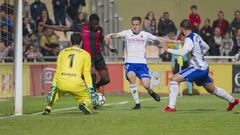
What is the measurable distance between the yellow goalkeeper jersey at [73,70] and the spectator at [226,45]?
14.9 meters

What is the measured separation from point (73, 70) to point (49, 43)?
12.2 m

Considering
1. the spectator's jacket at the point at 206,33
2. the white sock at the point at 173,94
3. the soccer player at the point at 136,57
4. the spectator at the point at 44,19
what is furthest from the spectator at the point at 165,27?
the white sock at the point at 173,94

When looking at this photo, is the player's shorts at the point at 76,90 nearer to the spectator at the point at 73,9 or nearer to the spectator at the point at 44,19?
the spectator at the point at 44,19

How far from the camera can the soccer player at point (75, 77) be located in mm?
15266

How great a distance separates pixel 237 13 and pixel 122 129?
1811 centimetres

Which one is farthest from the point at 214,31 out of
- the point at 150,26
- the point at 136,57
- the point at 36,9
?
the point at 136,57

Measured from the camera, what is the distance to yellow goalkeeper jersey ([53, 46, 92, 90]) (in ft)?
50.1

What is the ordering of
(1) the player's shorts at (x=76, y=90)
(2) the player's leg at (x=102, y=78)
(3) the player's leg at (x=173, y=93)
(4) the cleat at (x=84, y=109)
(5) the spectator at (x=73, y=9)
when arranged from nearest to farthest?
(1) the player's shorts at (x=76, y=90), (4) the cleat at (x=84, y=109), (3) the player's leg at (x=173, y=93), (2) the player's leg at (x=102, y=78), (5) the spectator at (x=73, y=9)

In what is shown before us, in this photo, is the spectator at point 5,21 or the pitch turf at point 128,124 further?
the spectator at point 5,21

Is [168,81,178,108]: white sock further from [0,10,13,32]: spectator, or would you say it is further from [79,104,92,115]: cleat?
[0,10,13,32]: spectator

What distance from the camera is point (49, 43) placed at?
27.4m

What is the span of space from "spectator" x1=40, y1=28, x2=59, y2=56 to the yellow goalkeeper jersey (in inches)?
463

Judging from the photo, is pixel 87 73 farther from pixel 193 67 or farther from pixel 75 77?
pixel 193 67

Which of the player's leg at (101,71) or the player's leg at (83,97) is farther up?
the player's leg at (101,71)
